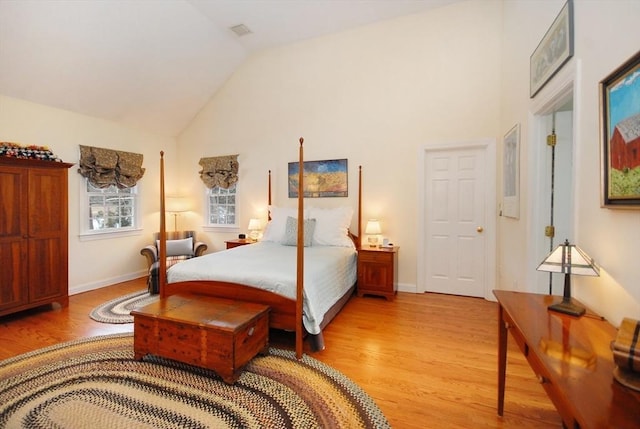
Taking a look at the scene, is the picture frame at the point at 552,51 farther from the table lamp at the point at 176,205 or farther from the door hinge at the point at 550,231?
the table lamp at the point at 176,205

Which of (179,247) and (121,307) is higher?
(179,247)

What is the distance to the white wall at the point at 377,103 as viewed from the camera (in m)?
3.75

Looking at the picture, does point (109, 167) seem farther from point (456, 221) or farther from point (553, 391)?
point (553, 391)

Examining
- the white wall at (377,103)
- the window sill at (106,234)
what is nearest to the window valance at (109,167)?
the window sill at (106,234)

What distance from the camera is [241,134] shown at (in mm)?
5059

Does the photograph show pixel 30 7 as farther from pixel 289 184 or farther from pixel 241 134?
pixel 289 184

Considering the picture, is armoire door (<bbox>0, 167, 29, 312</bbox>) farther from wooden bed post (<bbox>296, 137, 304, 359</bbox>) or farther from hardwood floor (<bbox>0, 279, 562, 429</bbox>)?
wooden bed post (<bbox>296, 137, 304, 359</bbox>)

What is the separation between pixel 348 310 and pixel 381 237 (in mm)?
1118

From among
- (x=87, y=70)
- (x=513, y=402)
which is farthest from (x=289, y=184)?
(x=513, y=402)

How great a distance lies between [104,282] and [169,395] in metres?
3.31

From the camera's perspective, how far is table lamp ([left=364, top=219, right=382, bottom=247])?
13.1 ft

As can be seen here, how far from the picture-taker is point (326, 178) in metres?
4.45

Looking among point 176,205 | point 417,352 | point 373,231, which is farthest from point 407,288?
point 176,205

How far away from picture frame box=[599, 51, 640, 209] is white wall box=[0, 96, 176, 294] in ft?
17.2
